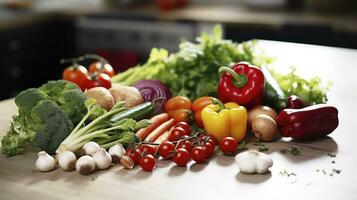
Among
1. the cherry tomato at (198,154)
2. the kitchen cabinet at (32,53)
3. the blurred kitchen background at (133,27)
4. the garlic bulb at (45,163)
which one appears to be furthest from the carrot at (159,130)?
the kitchen cabinet at (32,53)

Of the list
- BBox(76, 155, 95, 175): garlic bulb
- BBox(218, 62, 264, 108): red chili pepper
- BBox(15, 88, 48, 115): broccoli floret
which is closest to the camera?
BBox(76, 155, 95, 175): garlic bulb

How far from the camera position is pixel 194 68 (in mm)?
2576

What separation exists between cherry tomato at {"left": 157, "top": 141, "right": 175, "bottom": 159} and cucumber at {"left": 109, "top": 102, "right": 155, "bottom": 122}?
0.24 metres

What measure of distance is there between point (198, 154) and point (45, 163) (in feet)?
1.45

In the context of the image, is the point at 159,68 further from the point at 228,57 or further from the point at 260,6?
the point at 260,6

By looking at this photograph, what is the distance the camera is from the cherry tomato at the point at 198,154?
1874mm

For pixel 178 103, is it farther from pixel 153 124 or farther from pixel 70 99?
pixel 70 99

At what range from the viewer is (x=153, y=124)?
7.06ft

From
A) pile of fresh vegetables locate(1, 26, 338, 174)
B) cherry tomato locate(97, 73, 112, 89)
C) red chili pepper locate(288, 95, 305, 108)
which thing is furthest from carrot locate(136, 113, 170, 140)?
red chili pepper locate(288, 95, 305, 108)

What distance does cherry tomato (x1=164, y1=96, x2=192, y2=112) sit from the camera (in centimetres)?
228

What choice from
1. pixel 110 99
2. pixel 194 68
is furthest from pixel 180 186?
pixel 194 68

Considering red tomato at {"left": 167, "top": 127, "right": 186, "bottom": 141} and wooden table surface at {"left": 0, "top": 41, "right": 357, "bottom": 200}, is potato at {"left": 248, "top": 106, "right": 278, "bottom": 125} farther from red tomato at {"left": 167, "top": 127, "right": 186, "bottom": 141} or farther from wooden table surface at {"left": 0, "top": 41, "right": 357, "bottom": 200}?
red tomato at {"left": 167, "top": 127, "right": 186, "bottom": 141}

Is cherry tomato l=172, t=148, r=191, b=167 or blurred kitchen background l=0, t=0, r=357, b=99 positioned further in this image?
blurred kitchen background l=0, t=0, r=357, b=99

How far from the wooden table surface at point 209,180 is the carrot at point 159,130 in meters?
0.18
